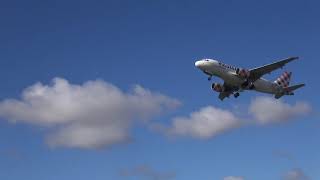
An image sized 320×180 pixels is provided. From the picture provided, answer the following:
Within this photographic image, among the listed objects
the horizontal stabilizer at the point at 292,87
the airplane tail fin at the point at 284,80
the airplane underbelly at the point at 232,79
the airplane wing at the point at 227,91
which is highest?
the airplane tail fin at the point at 284,80

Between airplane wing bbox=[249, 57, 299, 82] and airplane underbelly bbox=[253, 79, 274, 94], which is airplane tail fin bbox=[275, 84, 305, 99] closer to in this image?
airplane underbelly bbox=[253, 79, 274, 94]

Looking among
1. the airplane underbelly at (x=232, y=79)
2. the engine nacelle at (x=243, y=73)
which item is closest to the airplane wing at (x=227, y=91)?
the airplane underbelly at (x=232, y=79)

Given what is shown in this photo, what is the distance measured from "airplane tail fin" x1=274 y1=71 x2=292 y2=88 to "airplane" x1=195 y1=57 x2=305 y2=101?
5.72 meters

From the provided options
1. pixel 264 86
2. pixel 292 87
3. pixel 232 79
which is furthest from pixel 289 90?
pixel 232 79

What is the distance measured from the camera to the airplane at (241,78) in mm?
153125

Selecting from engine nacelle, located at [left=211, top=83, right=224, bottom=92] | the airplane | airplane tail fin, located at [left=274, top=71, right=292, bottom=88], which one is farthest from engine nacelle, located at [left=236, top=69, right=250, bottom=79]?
airplane tail fin, located at [left=274, top=71, right=292, bottom=88]

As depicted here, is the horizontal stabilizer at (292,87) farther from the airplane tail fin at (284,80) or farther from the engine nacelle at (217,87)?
the engine nacelle at (217,87)

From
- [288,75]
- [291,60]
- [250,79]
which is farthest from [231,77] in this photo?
[288,75]

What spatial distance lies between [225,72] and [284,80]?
3167 centimetres

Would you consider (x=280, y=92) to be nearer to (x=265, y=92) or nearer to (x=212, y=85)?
(x=265, y=92)

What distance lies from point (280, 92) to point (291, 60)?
17311 mm

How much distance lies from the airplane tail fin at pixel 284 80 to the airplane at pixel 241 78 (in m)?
5.72

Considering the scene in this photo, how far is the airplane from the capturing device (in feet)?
502

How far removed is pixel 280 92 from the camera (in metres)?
168
